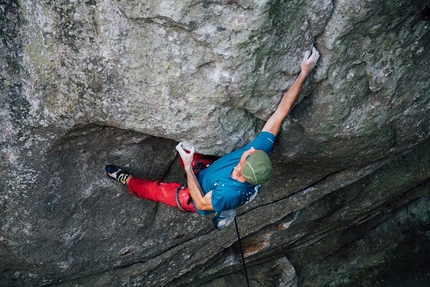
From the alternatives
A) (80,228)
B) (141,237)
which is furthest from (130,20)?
(141,237)

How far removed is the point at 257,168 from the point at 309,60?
86 cm

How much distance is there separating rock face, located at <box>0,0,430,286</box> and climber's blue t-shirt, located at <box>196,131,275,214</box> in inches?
6.6

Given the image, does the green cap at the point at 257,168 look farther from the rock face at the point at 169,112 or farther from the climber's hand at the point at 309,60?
the climber's hand at the point at 309,60

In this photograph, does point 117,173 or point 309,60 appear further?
point 117,173

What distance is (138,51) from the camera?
3.98 metres

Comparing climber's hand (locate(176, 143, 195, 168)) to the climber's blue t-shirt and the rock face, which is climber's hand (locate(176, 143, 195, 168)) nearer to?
the rock face

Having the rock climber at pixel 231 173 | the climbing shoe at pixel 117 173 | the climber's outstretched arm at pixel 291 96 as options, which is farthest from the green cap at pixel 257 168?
the climbing shoe at pixel 117 173

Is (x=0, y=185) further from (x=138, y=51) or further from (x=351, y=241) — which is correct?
(x=351, y=241)

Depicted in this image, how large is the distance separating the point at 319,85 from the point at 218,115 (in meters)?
0.81

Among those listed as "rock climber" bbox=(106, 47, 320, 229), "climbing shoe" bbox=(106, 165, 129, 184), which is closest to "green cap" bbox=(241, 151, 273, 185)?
"rock climber" bbox=(106, 47, 320, 229)

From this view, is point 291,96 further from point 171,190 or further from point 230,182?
point 171,190

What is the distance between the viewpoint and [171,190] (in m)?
4.86

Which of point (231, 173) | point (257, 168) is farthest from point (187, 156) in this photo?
point (257, 168)

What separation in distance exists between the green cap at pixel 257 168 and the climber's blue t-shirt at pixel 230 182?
0.54 feet
